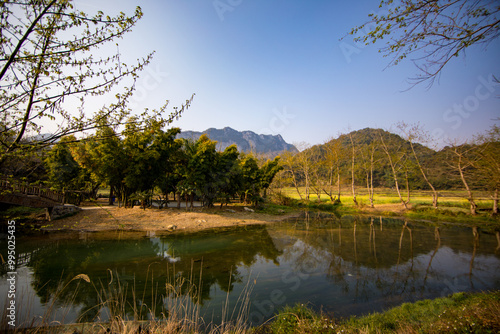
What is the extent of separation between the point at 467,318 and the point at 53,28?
24.1 feet

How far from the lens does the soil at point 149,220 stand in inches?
571

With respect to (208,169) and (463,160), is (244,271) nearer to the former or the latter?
(208,169)

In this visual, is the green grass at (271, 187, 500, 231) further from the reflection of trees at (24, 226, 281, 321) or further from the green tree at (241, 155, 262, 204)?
the reflection of trees at (24, 226, 281, 321)

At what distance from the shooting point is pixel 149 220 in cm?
1652

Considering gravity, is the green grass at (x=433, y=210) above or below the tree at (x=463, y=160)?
below

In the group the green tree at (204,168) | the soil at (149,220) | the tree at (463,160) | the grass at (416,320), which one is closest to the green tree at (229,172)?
the green tree at (204,168)

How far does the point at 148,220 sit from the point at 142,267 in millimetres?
8865

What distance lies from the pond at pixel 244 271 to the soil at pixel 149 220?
1392 mm

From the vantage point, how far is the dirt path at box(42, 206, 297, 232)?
14.5m

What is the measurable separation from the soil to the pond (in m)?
1.39

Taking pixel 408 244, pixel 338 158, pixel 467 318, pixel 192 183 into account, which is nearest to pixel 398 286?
pixel 467 318

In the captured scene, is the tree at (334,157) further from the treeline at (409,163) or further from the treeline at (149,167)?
the treeline at (149,167)

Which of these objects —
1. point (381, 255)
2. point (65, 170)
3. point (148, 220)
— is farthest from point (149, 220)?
point (381, 255)

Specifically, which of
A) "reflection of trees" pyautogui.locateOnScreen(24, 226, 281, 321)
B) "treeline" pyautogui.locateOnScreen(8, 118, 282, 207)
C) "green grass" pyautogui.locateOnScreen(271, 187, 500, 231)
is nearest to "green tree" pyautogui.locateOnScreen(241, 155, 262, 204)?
"treeline" pyautogui.locateOnScreen(8, 118, 282, 207)
